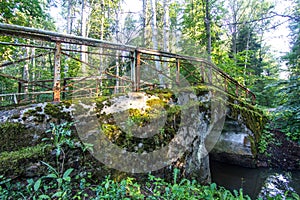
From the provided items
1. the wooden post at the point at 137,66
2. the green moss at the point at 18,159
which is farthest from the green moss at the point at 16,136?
the wooden post at the point at 137,66

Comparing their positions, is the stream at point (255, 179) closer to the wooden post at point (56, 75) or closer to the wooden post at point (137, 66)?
the wooden post at point (137, 66)

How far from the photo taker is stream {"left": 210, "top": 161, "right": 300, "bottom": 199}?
4.14 meters

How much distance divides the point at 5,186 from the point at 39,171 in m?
0.26

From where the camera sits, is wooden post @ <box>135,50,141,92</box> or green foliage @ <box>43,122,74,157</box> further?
wooden post @ <box>135,50,141,92</box>

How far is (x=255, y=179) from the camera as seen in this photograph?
4.74m

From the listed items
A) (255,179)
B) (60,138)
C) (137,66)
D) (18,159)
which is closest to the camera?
(18,159)

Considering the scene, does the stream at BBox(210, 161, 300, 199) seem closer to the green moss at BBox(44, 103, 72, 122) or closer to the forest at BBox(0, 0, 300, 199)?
the forest at BBox(0, 0, 300, 199)

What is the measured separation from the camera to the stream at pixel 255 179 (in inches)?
163

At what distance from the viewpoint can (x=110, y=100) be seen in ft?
8.23

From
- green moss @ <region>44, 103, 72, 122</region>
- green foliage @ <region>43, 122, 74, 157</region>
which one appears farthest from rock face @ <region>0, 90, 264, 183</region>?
green foliage @ <region>43, 122, 74, 157</region>

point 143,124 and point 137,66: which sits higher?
point 137,66

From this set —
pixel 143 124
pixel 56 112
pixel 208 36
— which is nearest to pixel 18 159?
pixel 56 112

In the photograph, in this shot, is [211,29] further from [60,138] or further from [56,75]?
[60,138]

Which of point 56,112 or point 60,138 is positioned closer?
point 60,138
